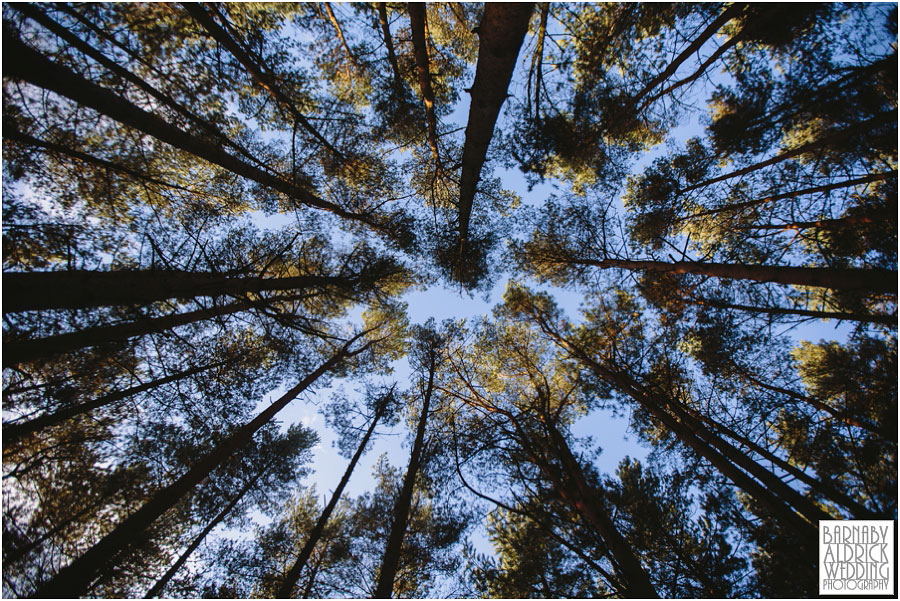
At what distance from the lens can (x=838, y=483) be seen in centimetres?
539

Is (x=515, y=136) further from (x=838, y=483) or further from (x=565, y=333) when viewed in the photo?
(x=838, y=483)

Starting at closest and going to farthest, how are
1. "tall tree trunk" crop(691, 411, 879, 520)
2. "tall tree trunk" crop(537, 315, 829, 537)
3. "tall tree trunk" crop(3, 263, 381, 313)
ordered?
"tall tree trunk" crop(3, 263, 381, 313) → "tall tree trunk" crop(537, 315, 829, 537) → "tall tree trunk" crop(691, 411, 879, 520)

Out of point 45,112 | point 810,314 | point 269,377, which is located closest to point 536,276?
point 810,314

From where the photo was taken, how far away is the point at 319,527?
18.3ft

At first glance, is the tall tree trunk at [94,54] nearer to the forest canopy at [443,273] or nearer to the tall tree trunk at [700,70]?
the forest canopy at [443,273]

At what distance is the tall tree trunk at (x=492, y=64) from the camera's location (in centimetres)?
268

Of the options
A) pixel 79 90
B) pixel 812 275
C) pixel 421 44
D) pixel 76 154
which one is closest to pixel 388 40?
pixel 421 44

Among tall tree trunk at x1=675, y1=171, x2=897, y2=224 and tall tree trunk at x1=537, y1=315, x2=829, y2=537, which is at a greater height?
tall tree trunk at x1=675, y1=171, x2=897, y2=224

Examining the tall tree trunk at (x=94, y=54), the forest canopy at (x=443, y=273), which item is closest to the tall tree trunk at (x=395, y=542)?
the forest canopy at (x=443, y=273)

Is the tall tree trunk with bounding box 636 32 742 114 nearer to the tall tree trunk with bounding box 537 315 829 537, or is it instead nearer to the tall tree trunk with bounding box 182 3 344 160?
the tall tree trunk with bounding box 537 315 829 537

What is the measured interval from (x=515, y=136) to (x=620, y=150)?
2.77 metres

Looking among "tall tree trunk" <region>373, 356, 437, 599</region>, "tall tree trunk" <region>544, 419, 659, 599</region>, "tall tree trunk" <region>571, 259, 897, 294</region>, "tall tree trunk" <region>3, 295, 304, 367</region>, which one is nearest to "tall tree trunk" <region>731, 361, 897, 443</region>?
"tall tree trunk" <region>571, 259, 897, 294</region>

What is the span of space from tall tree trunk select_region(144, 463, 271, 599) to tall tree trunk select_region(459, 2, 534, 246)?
32.7 feet

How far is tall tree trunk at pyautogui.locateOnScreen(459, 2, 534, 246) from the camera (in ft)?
8.80
